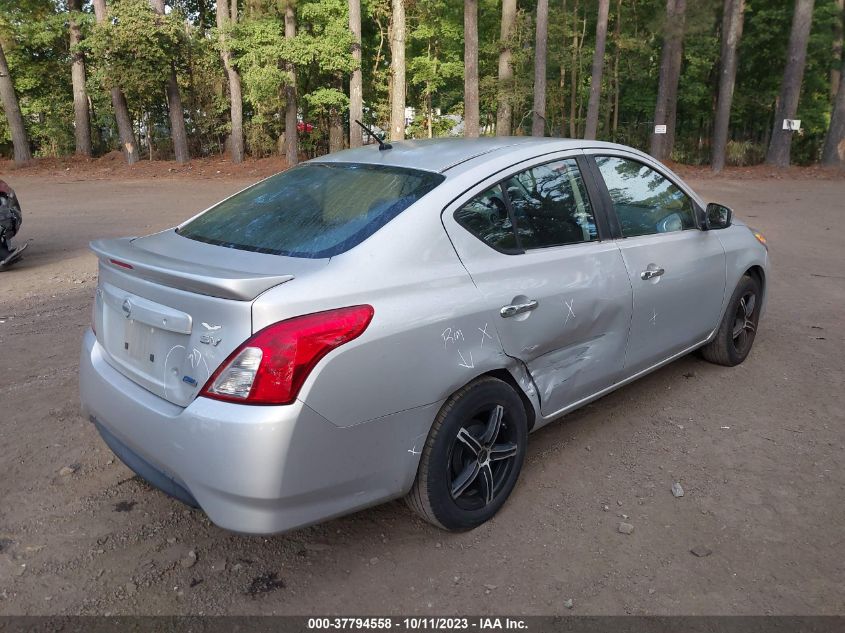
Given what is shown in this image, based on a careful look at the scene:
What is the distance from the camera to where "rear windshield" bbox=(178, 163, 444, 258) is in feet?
9.36

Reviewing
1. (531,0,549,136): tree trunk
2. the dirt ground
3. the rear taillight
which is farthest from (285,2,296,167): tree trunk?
the rear taillight

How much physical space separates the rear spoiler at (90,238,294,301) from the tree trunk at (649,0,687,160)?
2582cm

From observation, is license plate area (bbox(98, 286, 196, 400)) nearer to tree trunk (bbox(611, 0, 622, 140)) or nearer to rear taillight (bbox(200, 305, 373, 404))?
rear taillight (bbox(200, 305, 373, 404))

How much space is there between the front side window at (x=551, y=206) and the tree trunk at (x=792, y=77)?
24.2 m

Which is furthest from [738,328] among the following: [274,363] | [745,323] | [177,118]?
[177,118]

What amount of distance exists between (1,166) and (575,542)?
29.5 meters

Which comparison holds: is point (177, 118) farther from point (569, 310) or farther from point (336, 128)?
point (569, 310)

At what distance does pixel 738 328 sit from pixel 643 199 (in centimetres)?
156

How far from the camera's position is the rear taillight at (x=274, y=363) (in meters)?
2.37

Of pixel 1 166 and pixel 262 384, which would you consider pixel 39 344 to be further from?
pixel 1 166

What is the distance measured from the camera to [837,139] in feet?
78.5

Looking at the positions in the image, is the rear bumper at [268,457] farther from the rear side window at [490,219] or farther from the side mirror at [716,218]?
the side mirror at [716,218]

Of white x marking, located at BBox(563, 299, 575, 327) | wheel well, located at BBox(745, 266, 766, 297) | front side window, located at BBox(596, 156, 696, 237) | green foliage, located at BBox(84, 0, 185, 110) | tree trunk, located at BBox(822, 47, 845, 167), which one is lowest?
tree trunk, located at BBox(822, 47, 845, 167)

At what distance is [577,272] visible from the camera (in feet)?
11.1
